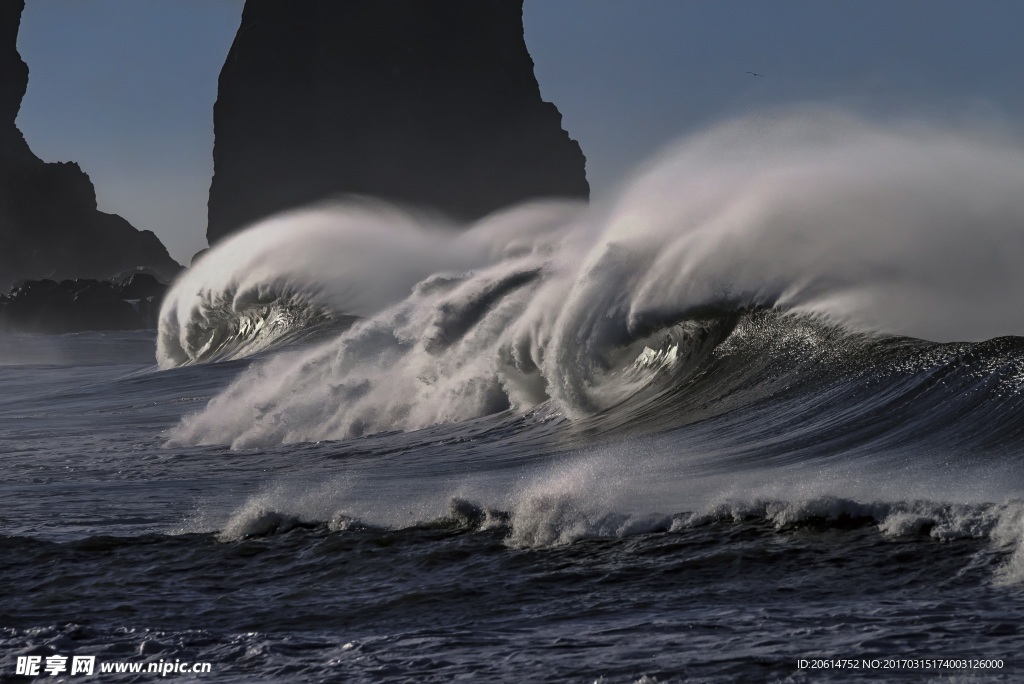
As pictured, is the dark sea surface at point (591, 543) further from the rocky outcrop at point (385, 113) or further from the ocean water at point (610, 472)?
the rocky outcrop at point (385, 113)

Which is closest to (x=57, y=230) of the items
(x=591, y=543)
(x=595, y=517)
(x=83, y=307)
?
(x=83, y=307)

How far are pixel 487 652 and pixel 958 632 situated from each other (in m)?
2.03

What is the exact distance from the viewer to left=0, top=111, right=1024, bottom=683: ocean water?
588cm

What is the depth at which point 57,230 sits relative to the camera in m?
162

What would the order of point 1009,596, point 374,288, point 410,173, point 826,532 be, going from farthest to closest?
1. point 410,173
2. point 374,288
3. point 826,532
4. point 1009,596

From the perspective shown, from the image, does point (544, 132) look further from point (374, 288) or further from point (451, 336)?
point (451, 336)

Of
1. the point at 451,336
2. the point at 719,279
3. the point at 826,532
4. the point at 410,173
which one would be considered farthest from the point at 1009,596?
the point at 410,173

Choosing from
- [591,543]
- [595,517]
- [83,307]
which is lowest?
[591,543]

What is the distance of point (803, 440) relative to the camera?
396 inches

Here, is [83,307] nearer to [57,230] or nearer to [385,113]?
[385,113]

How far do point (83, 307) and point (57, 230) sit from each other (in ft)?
267

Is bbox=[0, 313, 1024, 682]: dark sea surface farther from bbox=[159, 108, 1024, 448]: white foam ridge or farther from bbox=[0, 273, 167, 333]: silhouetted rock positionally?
bbox=[0, 273, 167, 333]: silhouetted rock

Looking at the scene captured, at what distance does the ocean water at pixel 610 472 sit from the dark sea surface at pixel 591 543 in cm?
3

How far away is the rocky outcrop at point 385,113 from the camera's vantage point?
116750mm
